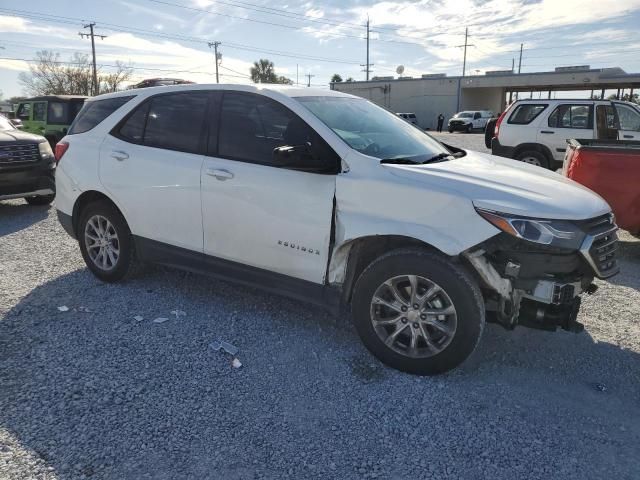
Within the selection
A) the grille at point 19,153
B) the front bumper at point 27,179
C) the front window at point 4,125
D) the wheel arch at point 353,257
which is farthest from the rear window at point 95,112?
the front window at point 4,125

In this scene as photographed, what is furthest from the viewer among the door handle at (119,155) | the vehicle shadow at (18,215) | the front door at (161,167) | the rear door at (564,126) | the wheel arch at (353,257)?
the rear door at (564,126)

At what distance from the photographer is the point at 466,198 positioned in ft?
9.72

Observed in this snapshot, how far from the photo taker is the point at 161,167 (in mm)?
4172

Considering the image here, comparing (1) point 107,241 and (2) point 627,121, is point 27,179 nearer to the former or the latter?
(1) point 107,241

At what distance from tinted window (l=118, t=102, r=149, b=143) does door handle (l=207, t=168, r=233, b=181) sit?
98 centimetres

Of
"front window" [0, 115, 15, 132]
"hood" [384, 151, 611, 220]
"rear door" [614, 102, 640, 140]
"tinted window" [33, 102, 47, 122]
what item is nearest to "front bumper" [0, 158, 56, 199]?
"front window" [0, 115, 15, 132]

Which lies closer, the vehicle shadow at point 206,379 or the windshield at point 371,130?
the vehicle shadow at point 206,379

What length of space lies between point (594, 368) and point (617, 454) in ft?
3.14

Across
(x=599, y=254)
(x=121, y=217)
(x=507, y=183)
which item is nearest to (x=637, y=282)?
(x=599, y=254)

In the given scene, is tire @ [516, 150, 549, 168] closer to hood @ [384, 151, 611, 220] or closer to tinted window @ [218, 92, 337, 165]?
hood @ [384, 151, 611, 220]

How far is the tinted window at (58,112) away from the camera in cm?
1326

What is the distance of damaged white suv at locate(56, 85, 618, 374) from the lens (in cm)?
300

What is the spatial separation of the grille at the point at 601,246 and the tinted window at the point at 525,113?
871 centimetres

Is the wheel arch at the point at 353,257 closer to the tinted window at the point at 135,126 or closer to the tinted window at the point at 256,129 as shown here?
the tinted window at the point at 256,129
